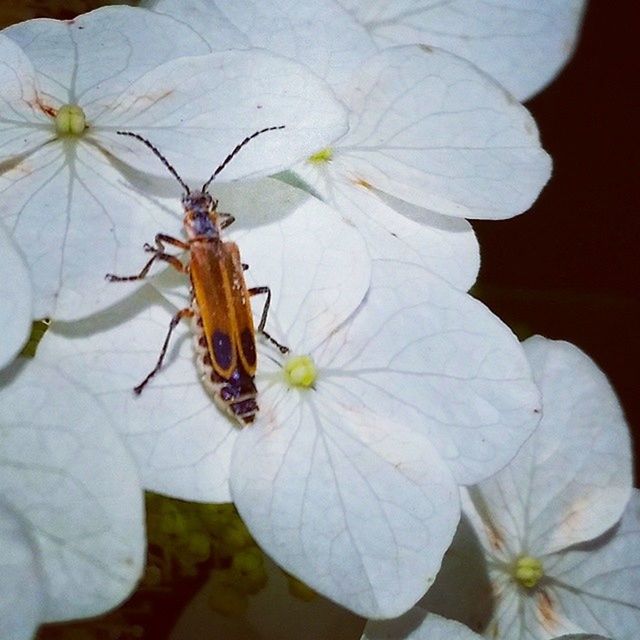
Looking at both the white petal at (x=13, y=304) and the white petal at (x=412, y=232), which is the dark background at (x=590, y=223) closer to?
the white petal at (x=412, y=232)

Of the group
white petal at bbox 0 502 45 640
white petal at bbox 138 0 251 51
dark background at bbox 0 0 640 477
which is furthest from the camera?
dark background at bbox 0 0 640 477

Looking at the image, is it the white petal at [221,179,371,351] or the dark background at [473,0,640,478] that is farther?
the dark background at [473,0,640,478]

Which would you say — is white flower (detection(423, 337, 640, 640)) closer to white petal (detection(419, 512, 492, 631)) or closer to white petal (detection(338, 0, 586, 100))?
white petal (detection(419, 512, 492, 631))

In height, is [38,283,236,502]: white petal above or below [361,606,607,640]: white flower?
above

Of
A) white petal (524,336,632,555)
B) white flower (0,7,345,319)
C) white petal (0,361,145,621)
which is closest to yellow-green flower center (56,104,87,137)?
white flower (0,7,345,319)

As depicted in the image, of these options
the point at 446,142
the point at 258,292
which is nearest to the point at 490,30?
the point at 446,142
